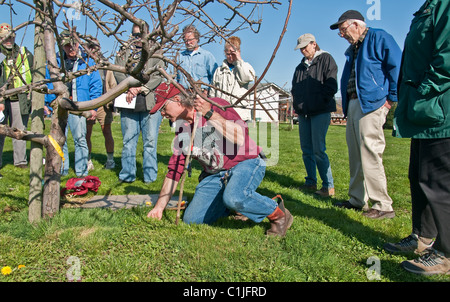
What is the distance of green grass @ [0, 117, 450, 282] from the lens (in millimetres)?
2523

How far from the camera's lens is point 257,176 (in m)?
3.38

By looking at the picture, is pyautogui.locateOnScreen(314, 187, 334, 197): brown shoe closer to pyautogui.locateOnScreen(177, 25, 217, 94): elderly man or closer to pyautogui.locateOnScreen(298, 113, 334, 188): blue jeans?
pyautogui.locateOnScreen(298, 113, 334, 188): blue jeans

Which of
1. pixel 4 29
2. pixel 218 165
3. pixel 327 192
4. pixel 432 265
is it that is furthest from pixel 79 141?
pixel 432 265

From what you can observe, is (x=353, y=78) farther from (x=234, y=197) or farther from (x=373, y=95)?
(x=234, y=197)

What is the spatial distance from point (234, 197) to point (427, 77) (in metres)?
1.79

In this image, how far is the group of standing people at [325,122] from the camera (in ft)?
8.18

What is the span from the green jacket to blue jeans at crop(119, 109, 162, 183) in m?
3.59

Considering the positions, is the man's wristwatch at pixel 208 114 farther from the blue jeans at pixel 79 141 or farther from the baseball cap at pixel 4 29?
the blue jeans at pixel 79 141

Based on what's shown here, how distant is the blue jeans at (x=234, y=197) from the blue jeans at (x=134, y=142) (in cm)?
193

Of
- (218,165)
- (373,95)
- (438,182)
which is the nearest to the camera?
(438,182)

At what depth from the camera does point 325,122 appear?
196 inches

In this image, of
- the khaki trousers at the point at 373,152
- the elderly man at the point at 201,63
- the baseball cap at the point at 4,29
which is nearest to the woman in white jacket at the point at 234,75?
the elderly man at the point at 201,63

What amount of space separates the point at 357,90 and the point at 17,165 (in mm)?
5971

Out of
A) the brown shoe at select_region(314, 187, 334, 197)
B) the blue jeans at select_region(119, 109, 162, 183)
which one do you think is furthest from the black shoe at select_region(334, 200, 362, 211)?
the blue jeans at select_region(119, 109, 162, 183)
